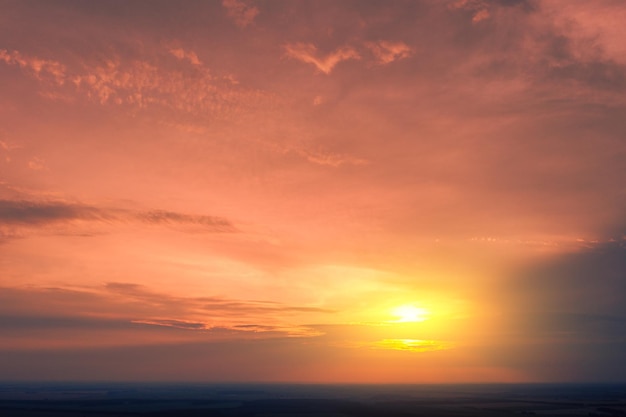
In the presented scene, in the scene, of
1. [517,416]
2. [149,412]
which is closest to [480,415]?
[517,416]

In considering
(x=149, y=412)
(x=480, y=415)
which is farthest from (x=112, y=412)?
(x=480, y=415)

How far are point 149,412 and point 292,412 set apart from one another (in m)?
28.1

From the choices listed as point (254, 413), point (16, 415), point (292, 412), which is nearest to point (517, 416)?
point (292, 412)

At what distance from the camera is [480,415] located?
301 ft

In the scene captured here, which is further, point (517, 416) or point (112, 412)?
point (112, 412)

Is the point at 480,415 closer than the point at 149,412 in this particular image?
Yes

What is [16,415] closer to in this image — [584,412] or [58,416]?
[58,416]

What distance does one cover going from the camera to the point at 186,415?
93875 millimetres

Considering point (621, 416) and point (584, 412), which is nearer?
point (621, 416)

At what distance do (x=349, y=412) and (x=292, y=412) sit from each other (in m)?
10.5

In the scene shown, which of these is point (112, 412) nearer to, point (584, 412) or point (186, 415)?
point (186, 415)

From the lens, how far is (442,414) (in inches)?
3684

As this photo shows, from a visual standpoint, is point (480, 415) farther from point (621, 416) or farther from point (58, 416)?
point (58, 416)

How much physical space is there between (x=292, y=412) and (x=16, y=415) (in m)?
47.5
